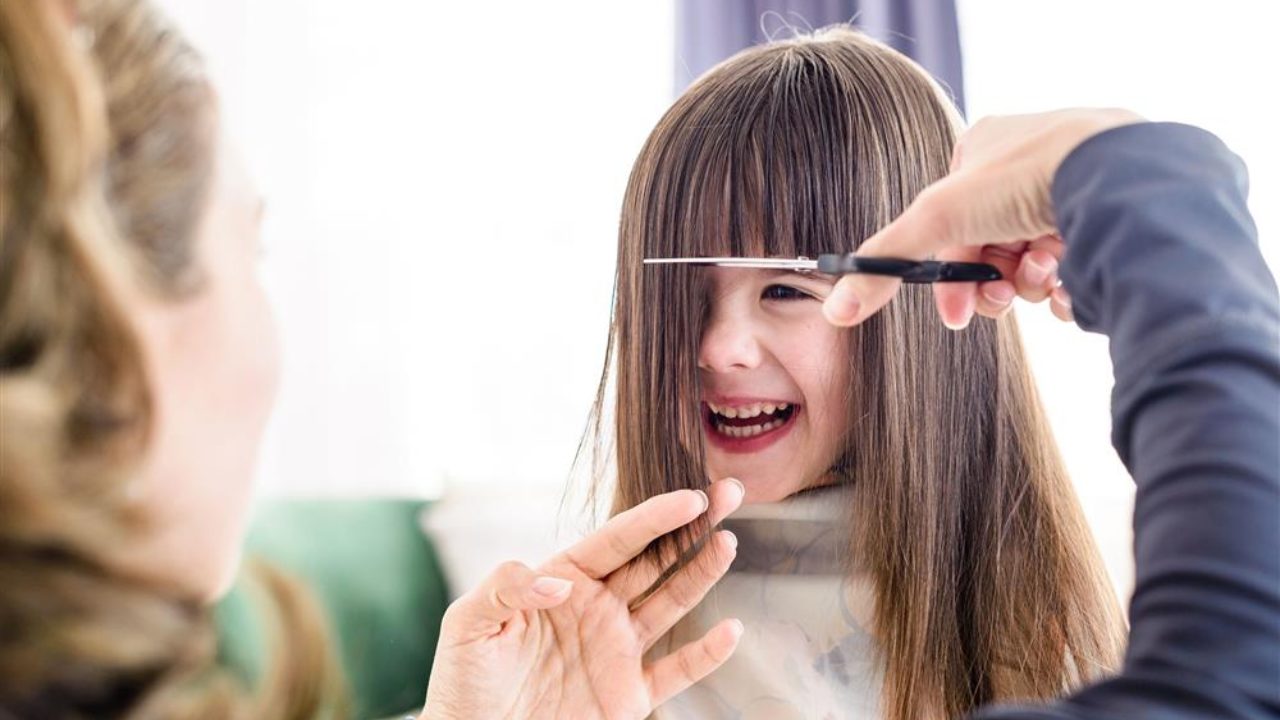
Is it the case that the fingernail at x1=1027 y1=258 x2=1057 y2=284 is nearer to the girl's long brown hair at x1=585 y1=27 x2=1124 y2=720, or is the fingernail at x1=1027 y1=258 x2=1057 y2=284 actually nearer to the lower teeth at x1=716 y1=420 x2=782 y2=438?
the girl's long brown hair at x1=585 y1=27 x2=1124 y2=720

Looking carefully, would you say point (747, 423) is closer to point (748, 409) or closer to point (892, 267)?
point (748, 409)

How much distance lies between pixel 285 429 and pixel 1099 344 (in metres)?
1.54

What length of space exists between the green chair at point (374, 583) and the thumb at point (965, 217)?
1.38 meters

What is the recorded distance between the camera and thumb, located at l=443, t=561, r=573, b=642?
94 centimetres

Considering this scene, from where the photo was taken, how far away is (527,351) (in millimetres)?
2289

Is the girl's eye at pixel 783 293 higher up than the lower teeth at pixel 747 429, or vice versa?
the girl's eye at pixel 783 293

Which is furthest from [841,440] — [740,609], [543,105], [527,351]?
[543,105]

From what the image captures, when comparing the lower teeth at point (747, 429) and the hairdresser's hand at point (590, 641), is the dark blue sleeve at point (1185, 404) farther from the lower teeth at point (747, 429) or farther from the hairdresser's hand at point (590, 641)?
the lower teeth at point (747, 429)

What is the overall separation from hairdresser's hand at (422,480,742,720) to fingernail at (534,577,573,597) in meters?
0.07

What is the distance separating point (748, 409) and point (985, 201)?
0.57 metres

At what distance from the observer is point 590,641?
1.09 m

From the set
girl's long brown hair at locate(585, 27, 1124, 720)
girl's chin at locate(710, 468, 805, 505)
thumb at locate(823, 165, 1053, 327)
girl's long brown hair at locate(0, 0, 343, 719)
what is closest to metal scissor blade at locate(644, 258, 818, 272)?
girl's long brown hair at locate(585, 27, 1124, 720)

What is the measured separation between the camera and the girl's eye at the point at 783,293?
49.3 inches

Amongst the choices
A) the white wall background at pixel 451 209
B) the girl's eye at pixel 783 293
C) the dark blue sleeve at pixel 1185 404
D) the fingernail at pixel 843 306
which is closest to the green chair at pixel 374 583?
the white wall background at pixel 451 209
